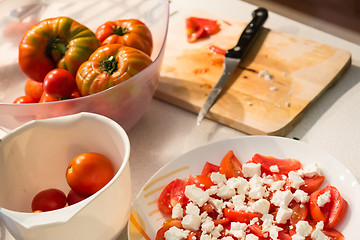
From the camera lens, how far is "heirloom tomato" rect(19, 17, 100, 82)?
1.21 meters

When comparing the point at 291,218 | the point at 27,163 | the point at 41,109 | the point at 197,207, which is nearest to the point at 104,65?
the point at 41,109

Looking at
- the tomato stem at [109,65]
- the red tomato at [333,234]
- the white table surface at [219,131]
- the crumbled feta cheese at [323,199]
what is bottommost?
the white table surface at [219,131]

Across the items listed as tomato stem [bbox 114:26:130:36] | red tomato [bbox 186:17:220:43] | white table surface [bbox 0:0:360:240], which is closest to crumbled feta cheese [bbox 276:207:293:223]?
white table surface [bbox 0:0:360:240]

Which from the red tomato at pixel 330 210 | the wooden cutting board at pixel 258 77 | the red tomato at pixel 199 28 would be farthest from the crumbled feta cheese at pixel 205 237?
the red tomato at pixel 199 28

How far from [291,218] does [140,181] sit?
1.21 feet

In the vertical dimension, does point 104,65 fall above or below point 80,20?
above

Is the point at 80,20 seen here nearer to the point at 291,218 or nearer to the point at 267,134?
the point at 267,134

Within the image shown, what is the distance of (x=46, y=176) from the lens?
1097 millimetres

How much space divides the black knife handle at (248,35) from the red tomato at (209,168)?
0.41 meters

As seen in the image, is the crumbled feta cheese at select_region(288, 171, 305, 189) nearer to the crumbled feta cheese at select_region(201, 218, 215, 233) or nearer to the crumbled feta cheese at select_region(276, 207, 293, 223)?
the crumbled feta cheese at select_region(276, 207, 293, 223)

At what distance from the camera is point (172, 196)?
3.43 feet

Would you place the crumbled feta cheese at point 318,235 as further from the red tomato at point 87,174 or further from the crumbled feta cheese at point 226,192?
the red tomato at point 87,174

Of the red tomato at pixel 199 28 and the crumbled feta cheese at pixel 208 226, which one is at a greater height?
the crumbled feta cheese at pixel 208 226

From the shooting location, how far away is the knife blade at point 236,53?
1300 mm
